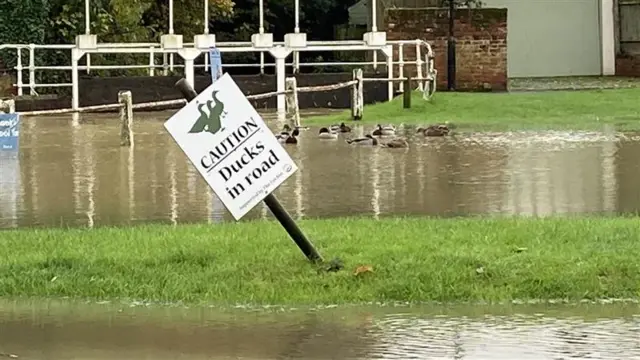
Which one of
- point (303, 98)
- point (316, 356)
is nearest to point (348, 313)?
point (316, 356)

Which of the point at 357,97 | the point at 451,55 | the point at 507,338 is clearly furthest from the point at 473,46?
the point at 507,338

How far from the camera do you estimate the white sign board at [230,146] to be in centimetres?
820

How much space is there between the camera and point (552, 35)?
35.1 metres

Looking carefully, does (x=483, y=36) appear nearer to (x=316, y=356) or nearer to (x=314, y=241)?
(x=314, y=241)

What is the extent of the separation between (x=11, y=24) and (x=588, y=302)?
82.4ft

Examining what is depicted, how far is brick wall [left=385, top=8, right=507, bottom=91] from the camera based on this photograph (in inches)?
1139

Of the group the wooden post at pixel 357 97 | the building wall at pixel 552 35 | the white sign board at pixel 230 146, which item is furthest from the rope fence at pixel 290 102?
the building wall at pixel 552 35

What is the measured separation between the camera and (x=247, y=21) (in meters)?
40.2

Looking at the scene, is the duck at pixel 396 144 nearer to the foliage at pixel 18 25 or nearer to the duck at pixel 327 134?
the duck at pixel 327 134

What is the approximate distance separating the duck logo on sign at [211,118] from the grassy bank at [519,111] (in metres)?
11.8

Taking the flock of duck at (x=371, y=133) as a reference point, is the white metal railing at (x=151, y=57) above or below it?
above

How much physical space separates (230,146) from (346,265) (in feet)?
3.76

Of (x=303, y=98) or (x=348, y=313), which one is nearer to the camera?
(x=348, y=313)

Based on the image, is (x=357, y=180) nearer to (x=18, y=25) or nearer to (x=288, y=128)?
(x=288, y=128)
